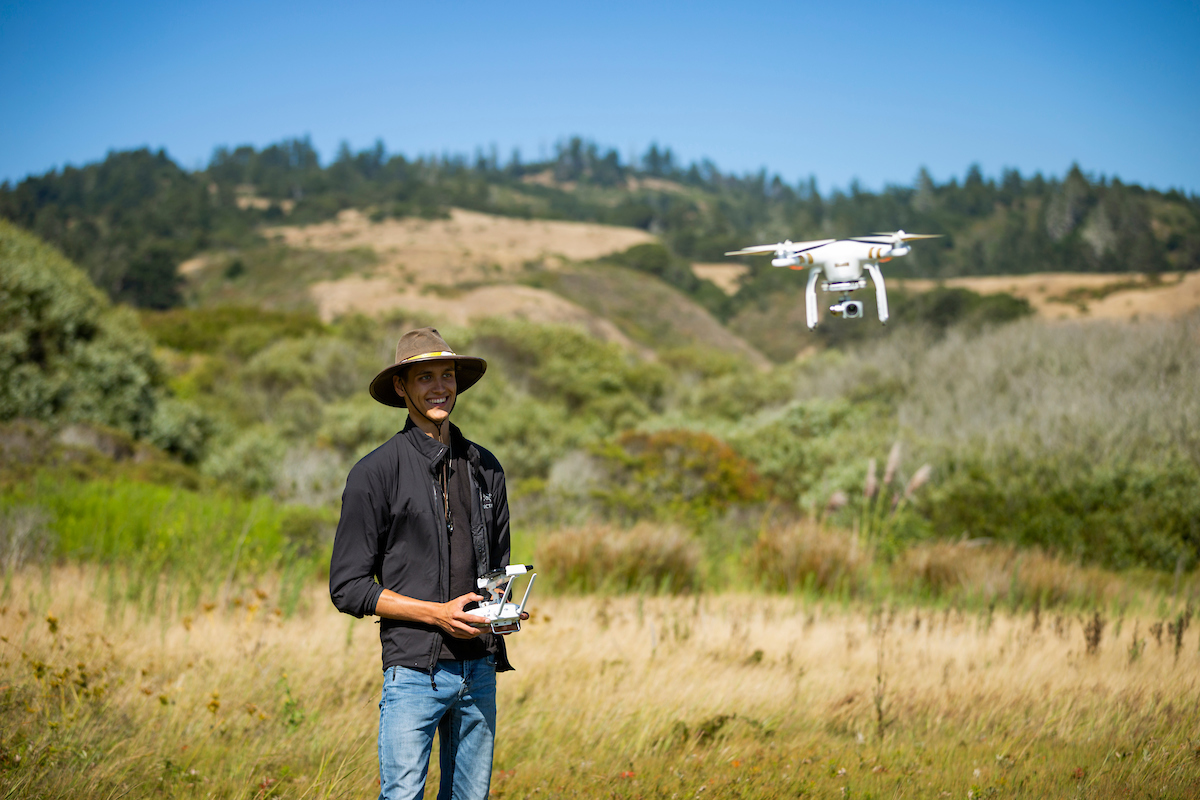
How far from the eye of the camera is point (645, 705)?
534 cm

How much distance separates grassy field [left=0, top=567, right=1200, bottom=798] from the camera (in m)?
4.23

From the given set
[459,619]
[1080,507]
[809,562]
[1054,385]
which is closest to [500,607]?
[459,619]

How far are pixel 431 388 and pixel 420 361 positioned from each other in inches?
4.6

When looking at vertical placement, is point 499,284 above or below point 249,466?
above

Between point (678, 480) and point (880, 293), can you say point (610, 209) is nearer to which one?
point (678, 480)

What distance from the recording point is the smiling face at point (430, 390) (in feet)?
A: 10.2

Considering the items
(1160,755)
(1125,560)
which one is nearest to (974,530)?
(1125,560)

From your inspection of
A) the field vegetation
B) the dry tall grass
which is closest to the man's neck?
the field vegetation

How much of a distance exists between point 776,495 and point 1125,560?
5557 mm

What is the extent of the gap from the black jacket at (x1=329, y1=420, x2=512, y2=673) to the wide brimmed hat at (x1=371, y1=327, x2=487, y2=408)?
0.72 feet

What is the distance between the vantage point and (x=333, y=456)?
1708 cm

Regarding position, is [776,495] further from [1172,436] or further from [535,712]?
[535,712]

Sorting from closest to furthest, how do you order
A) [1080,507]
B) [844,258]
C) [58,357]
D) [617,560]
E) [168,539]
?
1. [844,258]
2. [168,539]
3. [617,560]
4. [1080,507]
5. [58,357]

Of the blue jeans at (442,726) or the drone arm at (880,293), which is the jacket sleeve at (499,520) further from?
the drone arm at (880,293)
